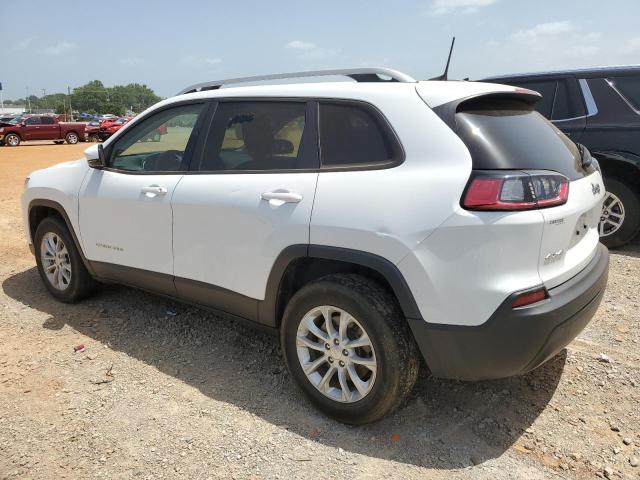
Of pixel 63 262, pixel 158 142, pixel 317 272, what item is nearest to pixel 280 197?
pixel 317 272

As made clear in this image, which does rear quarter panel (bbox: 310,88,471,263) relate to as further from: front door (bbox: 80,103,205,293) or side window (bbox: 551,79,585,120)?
side window (bbox: 551,79,585,120)

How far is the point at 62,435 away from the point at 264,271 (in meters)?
1.36

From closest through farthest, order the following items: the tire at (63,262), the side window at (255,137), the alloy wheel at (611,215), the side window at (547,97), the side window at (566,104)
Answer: the side window at (255,137), the tire at (63,262), the alloy wheel at (611,215), the side window at (566,104), the side window at (547,97)

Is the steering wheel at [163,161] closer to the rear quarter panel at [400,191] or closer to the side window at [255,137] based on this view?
the side window at [255,137]

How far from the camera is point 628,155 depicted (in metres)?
5.46

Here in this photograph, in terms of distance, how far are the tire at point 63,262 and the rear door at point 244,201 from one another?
1317mm

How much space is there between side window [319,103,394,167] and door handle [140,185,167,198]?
1217 mm

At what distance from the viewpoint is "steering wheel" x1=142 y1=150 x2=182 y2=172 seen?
3520 mm

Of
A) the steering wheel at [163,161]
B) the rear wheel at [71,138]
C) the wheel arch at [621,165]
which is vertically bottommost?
the rear wheel at [71,138]

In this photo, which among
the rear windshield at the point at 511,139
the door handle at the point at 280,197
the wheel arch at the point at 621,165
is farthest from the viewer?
the wheel arch at the point at 621,165

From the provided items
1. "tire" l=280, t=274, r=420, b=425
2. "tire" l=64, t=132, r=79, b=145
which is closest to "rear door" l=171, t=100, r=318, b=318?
"tire" l=280, t=274, r=420, b=425

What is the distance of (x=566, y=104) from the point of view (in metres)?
5.90

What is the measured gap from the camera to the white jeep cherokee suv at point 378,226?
229 centimetres

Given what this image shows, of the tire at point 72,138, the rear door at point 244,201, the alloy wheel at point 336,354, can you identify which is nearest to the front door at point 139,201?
the rear door at point 244,201
